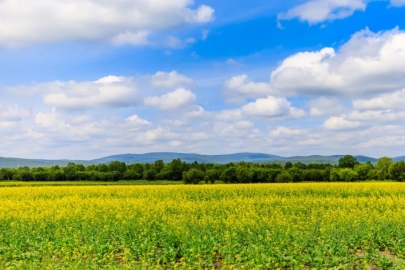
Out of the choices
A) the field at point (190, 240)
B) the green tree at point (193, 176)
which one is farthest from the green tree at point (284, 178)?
the field at point (190, 240)

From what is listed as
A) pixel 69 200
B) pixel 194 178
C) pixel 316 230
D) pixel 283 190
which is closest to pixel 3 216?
pixel 69 200

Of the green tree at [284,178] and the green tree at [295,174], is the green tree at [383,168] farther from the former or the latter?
the green tree at [284,178]

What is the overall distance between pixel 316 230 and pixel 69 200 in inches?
800

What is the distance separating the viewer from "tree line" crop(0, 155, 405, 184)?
59.5m

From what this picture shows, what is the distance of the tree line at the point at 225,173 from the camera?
195ft

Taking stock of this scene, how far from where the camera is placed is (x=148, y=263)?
12.9 metres

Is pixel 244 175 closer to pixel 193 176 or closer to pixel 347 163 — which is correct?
pixel 193 176

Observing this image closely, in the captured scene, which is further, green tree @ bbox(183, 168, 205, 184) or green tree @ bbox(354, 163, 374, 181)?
green tree @ bbox(354, 163, 374, 181)

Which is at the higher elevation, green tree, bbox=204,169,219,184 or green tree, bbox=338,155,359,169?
green tree, bbox=338,155,359,169

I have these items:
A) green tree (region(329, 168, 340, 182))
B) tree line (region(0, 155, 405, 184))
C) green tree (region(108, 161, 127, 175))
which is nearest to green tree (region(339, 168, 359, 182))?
tree line (region(0, 155, 405, 184))

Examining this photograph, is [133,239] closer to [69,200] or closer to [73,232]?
[73,232]

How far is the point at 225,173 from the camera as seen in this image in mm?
58969

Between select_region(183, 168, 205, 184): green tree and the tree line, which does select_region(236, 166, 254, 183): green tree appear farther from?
select_region(183, 168, 205, 184): green tree

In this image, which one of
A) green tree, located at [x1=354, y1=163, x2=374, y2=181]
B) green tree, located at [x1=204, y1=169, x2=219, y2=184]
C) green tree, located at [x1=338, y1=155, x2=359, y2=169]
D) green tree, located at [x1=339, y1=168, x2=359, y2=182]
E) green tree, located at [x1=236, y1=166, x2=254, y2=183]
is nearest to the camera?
green tree, located at [x1=236, y1=166, x2=254, y2=183]
